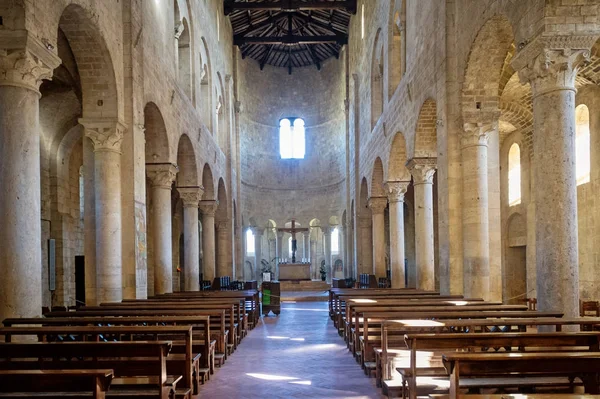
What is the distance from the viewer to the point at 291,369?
9547 mm

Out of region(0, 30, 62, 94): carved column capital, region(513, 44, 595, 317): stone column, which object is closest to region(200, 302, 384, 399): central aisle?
region(513, 44, 595, 317): stone column

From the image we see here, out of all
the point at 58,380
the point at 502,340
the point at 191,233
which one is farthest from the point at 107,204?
the point at 191,233

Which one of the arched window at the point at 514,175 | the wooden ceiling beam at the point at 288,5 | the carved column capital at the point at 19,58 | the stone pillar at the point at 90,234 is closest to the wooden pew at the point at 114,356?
the carved column capital at the point at 19,58

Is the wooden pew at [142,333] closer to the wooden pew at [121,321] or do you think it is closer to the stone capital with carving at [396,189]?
the wooden pew at [121,321]

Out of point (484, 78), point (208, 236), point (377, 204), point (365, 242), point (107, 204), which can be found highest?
point (484, 78)

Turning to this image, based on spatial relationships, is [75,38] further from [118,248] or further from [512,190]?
[512,190]

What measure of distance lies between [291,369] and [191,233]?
46.0ft

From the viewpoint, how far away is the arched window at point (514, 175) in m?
21.3

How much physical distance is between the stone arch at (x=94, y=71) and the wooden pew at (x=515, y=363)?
10.0 meters

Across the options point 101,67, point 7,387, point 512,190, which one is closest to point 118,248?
point 101,67

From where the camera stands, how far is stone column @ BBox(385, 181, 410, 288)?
2130cm

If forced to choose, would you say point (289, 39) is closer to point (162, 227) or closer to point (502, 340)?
point (162, 227)

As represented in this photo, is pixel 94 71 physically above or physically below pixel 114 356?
above

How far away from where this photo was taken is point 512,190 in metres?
21.8
